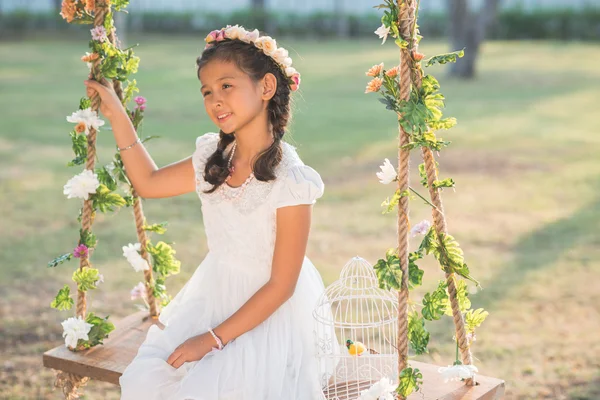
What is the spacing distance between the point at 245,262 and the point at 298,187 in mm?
327

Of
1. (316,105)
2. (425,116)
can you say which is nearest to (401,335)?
(425,116)

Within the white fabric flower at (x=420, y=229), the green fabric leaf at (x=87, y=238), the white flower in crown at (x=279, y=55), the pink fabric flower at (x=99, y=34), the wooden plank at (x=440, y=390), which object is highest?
the pink fabric flower at (x=99, y=34)

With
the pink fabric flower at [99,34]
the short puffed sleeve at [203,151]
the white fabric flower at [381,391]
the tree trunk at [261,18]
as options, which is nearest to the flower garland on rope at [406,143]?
the white fabric flower at [381,391]

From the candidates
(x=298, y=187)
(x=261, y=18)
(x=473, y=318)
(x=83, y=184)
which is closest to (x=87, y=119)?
(x=83, y=184)

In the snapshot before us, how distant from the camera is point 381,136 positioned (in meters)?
11.0

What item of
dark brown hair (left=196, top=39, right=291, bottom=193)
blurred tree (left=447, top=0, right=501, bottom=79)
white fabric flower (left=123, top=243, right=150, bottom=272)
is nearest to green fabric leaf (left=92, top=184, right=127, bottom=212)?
white fabric flower (left=123, top=243, right=150, bottom=272)

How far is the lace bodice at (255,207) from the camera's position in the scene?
8.96 ft

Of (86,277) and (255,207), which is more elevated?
(255,207)

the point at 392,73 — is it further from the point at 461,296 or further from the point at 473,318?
the point at 473,318

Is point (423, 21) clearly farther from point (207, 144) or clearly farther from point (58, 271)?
point (207, 144)

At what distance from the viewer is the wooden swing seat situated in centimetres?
271

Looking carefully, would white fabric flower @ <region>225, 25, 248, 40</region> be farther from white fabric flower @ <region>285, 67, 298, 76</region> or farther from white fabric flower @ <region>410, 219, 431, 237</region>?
white fabric flower @ <region>410, 219, 431, 237</region>

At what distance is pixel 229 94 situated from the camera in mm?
2748

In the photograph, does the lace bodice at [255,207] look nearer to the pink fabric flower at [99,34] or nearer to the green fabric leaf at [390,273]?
the green fabric leaf at [390,273]
